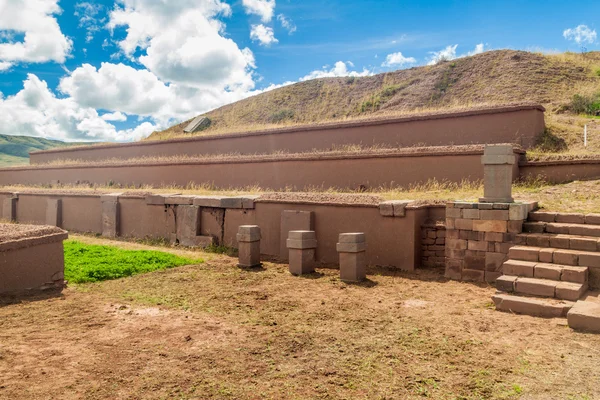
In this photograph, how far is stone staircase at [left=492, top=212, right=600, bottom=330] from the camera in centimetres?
614

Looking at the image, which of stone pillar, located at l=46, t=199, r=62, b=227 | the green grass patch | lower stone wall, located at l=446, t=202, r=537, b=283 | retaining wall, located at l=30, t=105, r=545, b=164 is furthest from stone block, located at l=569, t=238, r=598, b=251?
stone pillar, located at l=46, t=199, r=62, b=227

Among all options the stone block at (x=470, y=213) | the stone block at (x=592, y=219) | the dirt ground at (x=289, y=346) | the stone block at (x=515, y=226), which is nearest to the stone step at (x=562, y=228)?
the stone block at (x=592, y=219)

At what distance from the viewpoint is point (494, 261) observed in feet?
25.8

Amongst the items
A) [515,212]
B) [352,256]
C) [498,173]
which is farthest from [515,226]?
[352,256]

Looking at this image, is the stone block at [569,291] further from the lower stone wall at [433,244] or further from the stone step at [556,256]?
the lower stone wall at [433,244]

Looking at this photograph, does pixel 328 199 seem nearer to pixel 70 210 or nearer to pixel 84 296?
pixel 84 296

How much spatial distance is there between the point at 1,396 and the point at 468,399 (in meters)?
4.11

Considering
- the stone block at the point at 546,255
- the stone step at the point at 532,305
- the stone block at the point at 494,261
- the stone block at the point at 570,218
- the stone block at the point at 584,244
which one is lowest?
the stone step at the point at 532,305

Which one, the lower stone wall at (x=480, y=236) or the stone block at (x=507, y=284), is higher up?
the lower stone wall at (x=480, y=236)

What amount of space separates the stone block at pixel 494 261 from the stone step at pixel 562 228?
2.16ft

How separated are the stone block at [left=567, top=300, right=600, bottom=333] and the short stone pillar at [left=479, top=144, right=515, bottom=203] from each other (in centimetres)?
270

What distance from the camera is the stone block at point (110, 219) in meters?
14.5

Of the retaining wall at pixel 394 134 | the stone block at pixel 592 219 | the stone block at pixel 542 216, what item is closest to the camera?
the stone block at pixel 592 219

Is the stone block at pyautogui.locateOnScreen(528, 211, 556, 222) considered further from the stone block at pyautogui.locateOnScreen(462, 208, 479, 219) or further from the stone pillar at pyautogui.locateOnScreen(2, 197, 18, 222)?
the stone pillar at pyautogui.locateOnScreen(2, 197, 18, 222)
